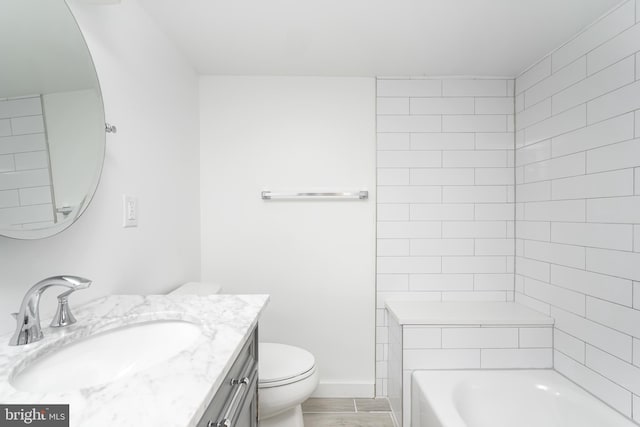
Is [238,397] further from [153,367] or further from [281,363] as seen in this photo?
[281,363]

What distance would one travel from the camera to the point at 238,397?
3.23ft

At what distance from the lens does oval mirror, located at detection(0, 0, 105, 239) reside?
83 centimetres

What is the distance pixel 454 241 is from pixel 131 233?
1945 mm

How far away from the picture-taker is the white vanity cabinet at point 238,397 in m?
0.79

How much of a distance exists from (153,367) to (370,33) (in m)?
1.77

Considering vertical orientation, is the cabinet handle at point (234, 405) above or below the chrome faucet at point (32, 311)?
below

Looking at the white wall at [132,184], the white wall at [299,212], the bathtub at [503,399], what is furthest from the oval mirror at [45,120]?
the bathtub at [503,399]

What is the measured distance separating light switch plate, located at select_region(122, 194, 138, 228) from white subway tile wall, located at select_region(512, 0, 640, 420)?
2.12 meters

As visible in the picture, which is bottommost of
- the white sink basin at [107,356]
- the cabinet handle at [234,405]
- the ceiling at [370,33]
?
the cabinet handle at [234,405]

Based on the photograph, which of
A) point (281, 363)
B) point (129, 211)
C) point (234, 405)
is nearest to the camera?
point (234, 405)

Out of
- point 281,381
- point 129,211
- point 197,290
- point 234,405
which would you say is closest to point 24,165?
point 129,211

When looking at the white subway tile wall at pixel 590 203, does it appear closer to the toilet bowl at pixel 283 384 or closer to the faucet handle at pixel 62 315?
the toilet bowl at pixel 283 384

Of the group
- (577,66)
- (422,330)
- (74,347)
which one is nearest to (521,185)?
(577,66)

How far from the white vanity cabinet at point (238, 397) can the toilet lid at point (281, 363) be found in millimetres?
307
